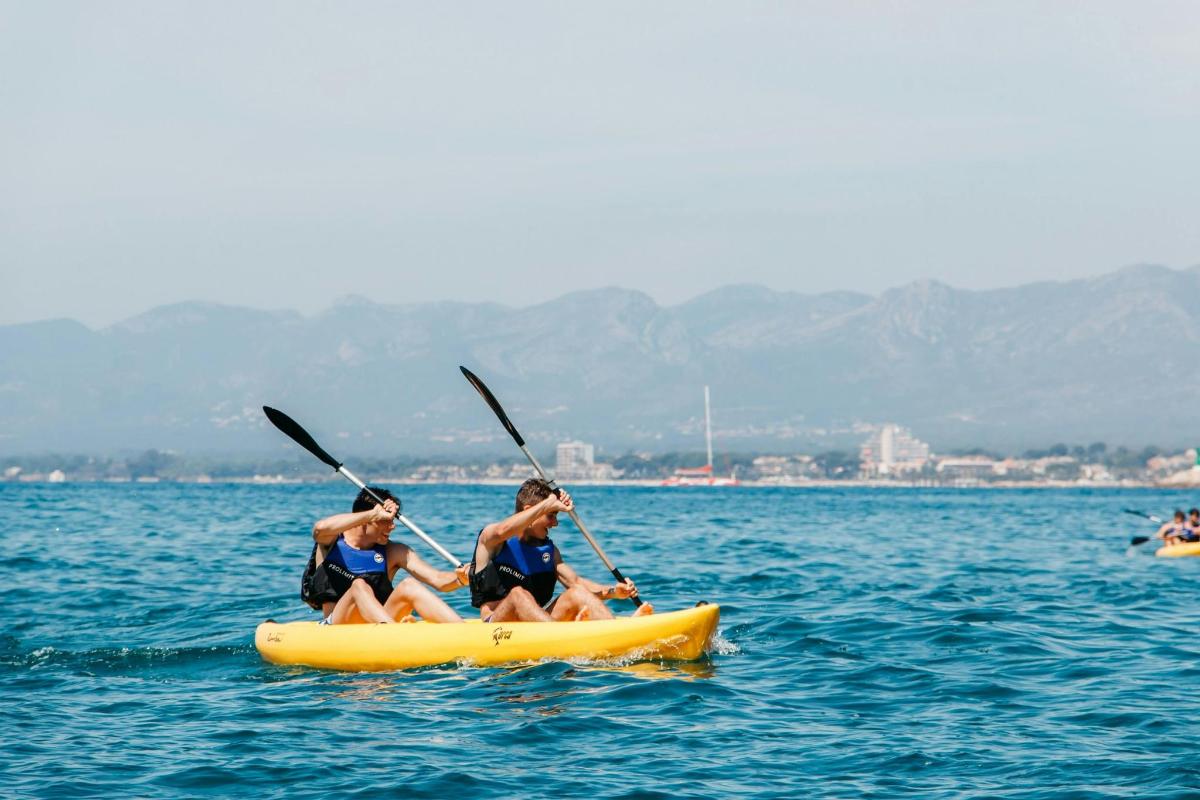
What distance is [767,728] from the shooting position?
10.4 m

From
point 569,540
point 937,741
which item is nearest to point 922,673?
point 937,741

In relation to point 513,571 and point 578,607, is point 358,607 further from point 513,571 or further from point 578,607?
point 578,607

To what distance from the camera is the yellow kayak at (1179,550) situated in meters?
29.6

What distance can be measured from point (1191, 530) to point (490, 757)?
80.8ft

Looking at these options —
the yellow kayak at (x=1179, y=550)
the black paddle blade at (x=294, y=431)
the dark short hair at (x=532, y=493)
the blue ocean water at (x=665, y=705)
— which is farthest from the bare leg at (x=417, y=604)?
the yellow kayak at (x=1179, y=550)

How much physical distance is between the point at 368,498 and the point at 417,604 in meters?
1.17

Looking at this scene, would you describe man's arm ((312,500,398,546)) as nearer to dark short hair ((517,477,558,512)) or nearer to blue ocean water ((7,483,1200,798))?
dark short hair ((517,477,558,512))

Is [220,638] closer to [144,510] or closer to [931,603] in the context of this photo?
[931,603]

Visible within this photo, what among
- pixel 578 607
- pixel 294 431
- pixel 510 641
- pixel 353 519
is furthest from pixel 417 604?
pixel 294 431

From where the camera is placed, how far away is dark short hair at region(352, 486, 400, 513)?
494 inches

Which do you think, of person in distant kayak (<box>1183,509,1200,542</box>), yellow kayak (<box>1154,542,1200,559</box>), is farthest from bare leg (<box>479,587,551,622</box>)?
person in distant kayak (<box>1183,509,1200,542</box>)

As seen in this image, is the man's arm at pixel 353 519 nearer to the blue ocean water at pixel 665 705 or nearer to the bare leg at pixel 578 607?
the blue ocean water at pixel 665 705

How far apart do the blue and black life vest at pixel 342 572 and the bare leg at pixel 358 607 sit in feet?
0.33

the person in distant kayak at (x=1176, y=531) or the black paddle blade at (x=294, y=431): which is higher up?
the black paddle blade at (x=294, y=431)
